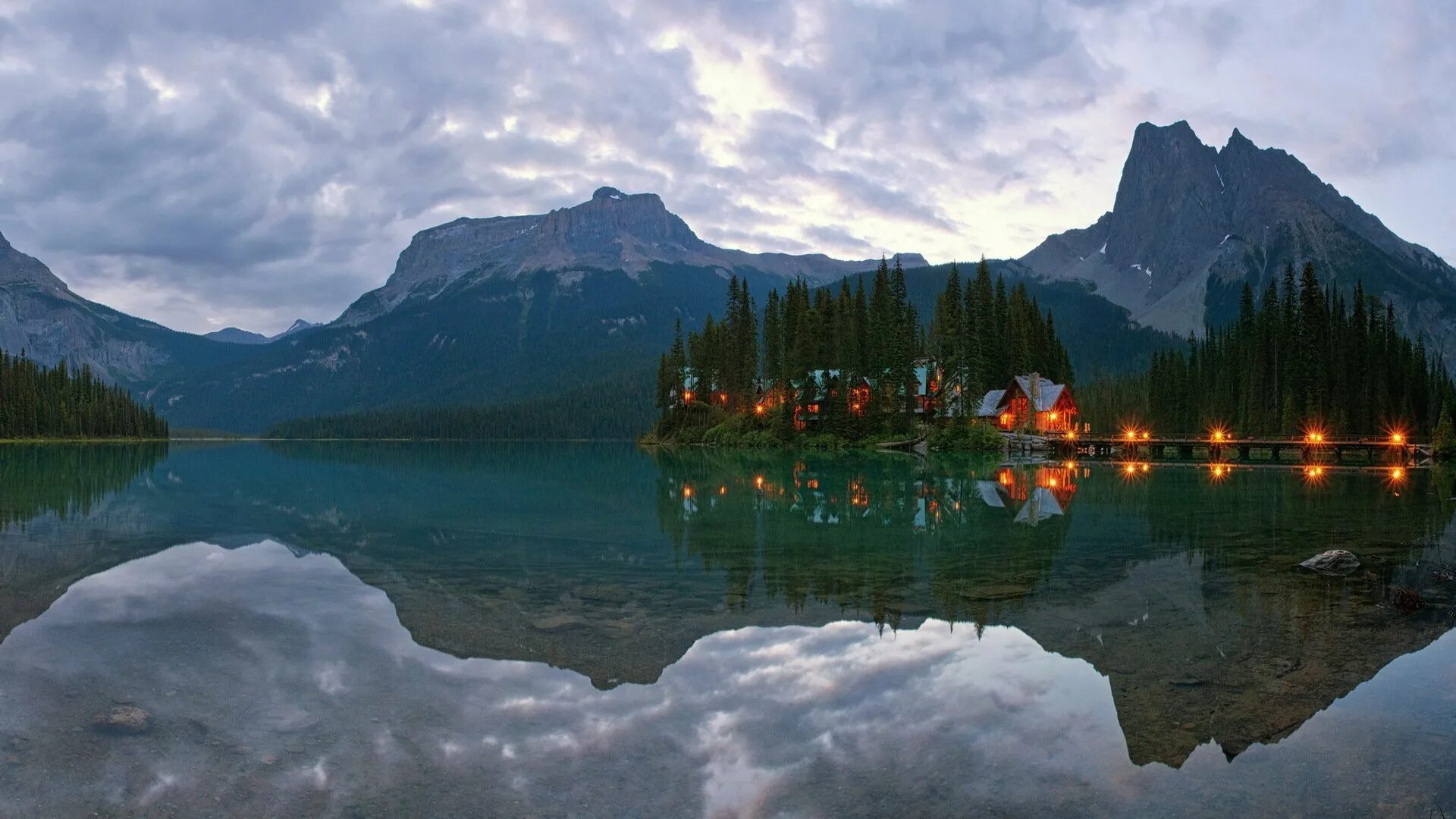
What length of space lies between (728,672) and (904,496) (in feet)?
99.8

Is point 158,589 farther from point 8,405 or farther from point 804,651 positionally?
point 8,405

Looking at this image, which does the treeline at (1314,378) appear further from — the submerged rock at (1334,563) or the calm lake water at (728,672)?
the calm lake water at (728,672)

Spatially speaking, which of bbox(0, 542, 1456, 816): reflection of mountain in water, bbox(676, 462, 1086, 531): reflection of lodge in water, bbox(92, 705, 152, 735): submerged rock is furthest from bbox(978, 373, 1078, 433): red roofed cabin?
bbox(92, 705, 152, 735): submerged rock

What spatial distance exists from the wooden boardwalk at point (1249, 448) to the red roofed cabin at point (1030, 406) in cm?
1026

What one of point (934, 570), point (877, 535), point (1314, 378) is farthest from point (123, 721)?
point (1314, 378)

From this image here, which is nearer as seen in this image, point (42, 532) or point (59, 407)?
point (42, 532)

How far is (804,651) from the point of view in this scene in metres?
13.4

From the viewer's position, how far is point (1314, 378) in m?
93.7

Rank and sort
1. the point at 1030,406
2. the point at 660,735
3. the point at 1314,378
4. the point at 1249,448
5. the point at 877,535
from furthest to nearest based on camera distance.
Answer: the point at 1030,406, the point at 1314,378, the point at 1249,448, the point at 877,535, the point at 660,735

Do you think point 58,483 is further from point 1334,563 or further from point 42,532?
point 1334,563

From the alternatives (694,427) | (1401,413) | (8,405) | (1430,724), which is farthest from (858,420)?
(8,405)

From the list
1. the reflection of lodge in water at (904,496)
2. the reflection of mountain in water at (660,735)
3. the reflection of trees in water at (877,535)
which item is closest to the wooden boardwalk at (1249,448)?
the reflection of lodge in water at (904,496)

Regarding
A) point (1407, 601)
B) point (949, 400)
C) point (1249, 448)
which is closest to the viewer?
point (1407, 601)

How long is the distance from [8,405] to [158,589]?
598 feet
